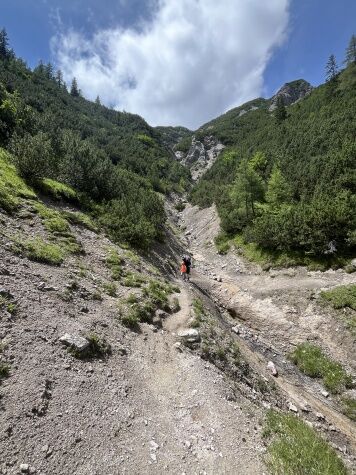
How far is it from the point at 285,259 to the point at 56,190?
21328 millimetres

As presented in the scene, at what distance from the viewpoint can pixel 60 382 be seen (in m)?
8.75

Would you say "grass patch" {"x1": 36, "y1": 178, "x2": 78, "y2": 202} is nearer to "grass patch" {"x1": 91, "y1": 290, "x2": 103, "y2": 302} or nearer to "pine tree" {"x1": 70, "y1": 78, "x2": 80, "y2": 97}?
"grass patch" {"x1": 91, "y1": 290, "x2": 103, "y2": 302}

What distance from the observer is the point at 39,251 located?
14.3m

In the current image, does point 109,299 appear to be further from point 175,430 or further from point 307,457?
point 307,457

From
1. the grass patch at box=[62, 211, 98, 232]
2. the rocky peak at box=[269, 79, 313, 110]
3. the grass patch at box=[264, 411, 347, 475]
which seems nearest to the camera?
the grass patch at box=[264, 411, 347, 475]

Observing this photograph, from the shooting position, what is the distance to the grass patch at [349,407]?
13741 mm

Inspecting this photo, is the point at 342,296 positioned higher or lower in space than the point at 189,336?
higher

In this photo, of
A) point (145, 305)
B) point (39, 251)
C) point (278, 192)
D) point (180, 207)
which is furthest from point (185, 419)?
point (180, 207)

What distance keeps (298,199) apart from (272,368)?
25.1 meters

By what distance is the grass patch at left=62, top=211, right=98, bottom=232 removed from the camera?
20.9 m

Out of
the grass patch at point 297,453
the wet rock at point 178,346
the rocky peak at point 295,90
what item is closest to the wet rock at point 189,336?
the wet rock at point 178,346

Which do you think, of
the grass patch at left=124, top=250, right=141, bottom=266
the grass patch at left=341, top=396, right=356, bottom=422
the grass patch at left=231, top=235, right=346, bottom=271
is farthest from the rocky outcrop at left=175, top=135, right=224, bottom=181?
the grass patch at left=341, top=396, right=356, bottom=422

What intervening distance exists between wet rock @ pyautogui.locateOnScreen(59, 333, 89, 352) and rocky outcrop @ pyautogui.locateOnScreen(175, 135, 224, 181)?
101 m

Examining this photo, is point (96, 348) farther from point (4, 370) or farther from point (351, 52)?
point (351, 52)
